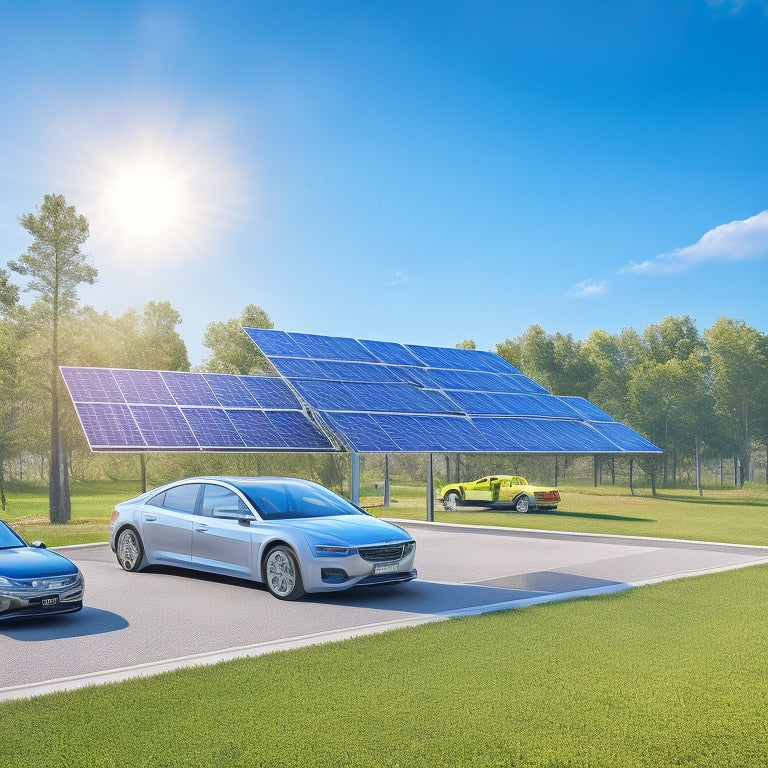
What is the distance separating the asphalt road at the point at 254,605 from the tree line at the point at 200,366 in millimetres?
23205

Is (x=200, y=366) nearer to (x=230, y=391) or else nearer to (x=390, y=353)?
(x=390, y=353)

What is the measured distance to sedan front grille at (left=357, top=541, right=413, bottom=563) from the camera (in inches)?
→ 443

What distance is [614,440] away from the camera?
1174 inches

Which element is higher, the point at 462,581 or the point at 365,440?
the point at 365,440

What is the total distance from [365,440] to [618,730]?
1644cm

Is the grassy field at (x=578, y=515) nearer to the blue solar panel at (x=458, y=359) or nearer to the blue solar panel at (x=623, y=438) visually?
the blue solar panel at (x=623, y=438)

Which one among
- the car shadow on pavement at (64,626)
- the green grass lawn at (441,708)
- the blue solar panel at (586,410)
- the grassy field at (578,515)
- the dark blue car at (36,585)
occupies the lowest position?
the grassy field at (578,515)

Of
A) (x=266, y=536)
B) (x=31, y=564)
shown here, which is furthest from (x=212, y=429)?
(x=31, y=564)

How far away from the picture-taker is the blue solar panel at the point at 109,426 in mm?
19828

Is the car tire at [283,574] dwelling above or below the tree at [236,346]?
below

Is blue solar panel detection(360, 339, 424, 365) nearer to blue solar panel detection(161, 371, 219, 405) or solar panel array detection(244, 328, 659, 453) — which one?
solar panel array detection(244, 328, 659, 453)

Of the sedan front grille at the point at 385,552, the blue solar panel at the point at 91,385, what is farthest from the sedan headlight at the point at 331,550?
the blue solar panel at the point at 91,385

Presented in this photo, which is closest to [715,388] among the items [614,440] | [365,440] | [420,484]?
[420,484]

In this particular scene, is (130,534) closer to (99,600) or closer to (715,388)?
(99,600)
